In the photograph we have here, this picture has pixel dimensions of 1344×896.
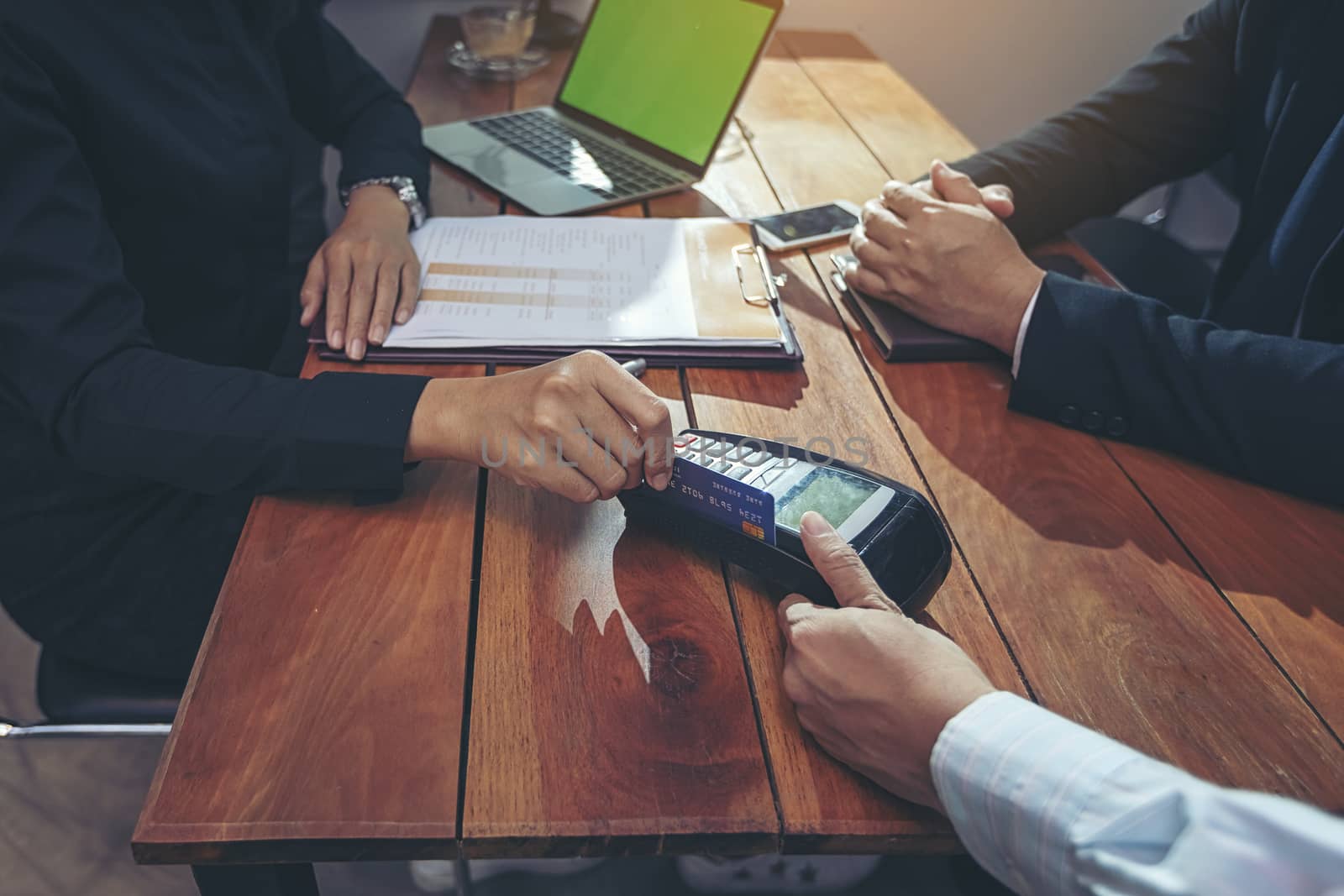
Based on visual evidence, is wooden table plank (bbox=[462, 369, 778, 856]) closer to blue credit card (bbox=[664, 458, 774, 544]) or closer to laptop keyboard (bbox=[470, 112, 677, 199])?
blue credit card (bbox=[664, 458, 774, 544])

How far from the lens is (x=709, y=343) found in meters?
0.87

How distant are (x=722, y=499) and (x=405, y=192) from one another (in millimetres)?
633

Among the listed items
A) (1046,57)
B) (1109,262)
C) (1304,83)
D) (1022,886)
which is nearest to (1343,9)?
(1304,83)

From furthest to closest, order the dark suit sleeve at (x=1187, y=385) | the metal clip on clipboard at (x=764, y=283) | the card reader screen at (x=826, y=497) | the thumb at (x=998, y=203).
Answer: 1. the thumb at (x=998, y=203)
2. the metal clip on clipboard at (x=764, y=283)
3. the dark suit sleeve at (x=1187, y=385)
4. the card reader screen at (x=826, y=497)

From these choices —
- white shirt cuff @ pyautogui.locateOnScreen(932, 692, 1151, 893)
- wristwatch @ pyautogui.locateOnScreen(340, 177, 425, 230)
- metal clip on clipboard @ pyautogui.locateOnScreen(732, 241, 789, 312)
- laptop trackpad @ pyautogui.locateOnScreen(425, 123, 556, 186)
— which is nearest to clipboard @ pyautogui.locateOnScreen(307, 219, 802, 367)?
metal clip on clipboard @ pyautogui.locateOnScreen(732, 241, 789, 312)

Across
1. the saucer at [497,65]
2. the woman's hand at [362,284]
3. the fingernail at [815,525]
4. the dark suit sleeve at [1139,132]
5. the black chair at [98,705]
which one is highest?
the dark suit sleeve at [1139,132]

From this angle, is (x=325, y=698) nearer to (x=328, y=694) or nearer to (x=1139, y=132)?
(x=328, y=694)

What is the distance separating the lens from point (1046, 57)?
2.33 metres

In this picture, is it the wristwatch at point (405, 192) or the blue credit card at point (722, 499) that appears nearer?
the blue credit card at point (722, 499)

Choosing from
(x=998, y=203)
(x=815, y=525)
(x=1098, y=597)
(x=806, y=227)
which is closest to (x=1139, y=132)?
(x=998, y=203)

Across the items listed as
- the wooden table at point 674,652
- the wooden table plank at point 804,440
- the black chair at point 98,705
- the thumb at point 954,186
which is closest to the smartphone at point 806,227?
the wooden table plank at point 804,440

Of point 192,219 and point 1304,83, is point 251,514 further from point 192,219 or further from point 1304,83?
point 1304,83

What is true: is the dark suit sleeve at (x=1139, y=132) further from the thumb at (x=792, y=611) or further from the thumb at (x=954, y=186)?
the thumb at (x=792, y=611)

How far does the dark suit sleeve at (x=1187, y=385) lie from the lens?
0.80 meters
